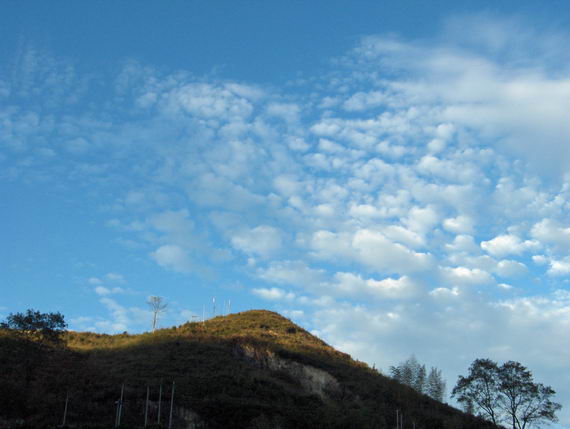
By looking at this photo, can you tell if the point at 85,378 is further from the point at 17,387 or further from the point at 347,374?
the point at 347,374

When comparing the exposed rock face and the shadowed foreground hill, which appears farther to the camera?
the exposed rock face

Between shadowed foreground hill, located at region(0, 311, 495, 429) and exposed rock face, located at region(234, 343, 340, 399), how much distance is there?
0.44ft

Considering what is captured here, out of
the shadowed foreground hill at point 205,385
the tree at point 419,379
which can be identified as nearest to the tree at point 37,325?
the shadowed foreground hill at point 205,385

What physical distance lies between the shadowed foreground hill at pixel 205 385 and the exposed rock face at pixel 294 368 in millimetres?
133

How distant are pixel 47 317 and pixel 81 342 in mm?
28152

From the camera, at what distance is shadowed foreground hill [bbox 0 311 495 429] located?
55500mm

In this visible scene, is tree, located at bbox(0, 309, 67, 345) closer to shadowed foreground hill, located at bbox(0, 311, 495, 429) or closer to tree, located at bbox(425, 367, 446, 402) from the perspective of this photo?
shadowed foreground hill, located at bbox(0, 311, 495, 429)

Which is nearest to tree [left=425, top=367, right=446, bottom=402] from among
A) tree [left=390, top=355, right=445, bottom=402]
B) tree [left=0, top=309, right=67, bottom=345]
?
tree [left=390, top=355, right=445, bottom=402]

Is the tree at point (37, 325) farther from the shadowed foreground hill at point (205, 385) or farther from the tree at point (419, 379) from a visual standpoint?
the tree at point (419, 379)

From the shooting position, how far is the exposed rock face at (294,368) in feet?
241

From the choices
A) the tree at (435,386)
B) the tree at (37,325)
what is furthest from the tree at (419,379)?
the tree at (37,325)

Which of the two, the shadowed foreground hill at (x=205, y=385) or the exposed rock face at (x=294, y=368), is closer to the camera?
the shadowed foreground hill at (x=205, y=385)

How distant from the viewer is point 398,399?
239 feet

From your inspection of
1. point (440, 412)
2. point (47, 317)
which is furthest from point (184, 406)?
point (440, 412)
